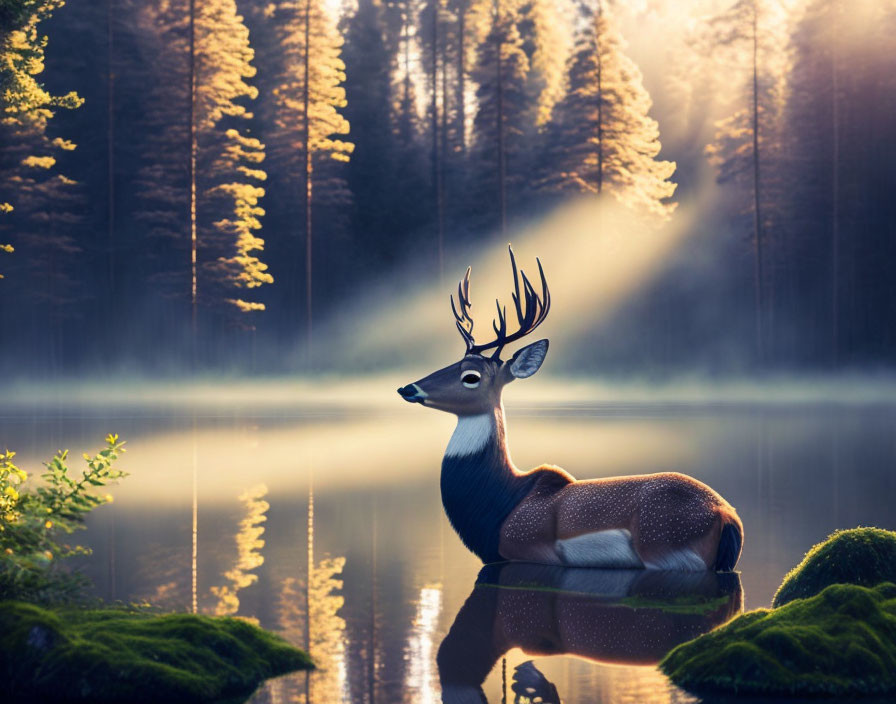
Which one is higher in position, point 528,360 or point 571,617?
point 528,360

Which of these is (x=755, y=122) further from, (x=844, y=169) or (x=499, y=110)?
(x=499, y=110)

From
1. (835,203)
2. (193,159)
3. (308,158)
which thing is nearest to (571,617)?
(193,159)

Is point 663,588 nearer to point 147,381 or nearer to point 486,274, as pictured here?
point 147,381

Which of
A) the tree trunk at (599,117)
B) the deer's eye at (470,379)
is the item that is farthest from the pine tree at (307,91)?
the deer's eye at (470,379)

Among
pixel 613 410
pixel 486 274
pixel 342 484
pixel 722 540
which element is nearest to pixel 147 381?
pixel 486 274

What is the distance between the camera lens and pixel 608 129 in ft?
142

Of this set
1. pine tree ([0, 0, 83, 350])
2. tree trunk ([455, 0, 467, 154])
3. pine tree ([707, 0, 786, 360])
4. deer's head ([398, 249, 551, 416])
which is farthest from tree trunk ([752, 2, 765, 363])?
deer's head ([398, 249, 551, 416])

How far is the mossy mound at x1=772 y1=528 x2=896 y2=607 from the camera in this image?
7.73 metres

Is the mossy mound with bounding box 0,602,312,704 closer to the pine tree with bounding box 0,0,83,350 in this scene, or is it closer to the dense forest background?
the dense forest background

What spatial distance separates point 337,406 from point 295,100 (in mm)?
15060

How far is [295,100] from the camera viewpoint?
146 feet

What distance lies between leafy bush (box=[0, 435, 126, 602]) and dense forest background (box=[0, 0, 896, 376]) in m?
32.7

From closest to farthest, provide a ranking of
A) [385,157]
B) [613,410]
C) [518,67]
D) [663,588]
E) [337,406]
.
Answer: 1. [663,588]
2. [613,410]
3. [337,406]
4. [518,67]
5. [385,157]

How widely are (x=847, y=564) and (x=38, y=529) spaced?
5.22 m
